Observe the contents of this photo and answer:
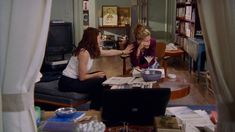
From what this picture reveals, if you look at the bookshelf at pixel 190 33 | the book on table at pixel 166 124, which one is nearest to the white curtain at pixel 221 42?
the book on table at pixel 166 124

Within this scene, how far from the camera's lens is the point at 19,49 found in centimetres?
162

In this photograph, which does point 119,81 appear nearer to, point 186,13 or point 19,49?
point 19,49

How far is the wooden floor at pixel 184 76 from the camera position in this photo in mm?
4742

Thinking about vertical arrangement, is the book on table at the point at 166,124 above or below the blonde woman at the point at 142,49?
below

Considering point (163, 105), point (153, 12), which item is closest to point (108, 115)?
point (163, 105)

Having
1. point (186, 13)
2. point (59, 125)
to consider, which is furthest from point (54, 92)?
point (186, 13)

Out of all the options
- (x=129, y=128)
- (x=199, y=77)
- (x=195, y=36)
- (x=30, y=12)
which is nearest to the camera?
(x=30, y=12)

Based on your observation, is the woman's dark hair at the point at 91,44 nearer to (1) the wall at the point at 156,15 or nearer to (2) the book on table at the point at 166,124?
(2) the book on table at the point at 166,124

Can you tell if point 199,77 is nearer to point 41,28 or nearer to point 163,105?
point 163,105

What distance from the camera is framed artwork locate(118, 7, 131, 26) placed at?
381 inches

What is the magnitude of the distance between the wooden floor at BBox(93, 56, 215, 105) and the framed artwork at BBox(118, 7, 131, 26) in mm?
1358

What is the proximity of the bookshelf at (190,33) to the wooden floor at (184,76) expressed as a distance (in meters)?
0.22

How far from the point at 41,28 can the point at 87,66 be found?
211 centimetres

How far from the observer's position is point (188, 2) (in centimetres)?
729
